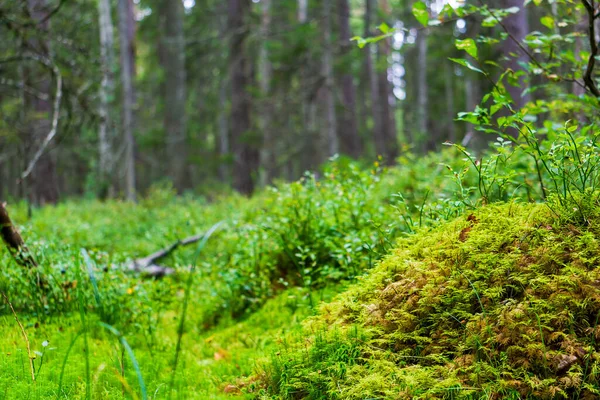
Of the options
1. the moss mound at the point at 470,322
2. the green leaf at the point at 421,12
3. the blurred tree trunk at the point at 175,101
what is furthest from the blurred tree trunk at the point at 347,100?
the moss mound at the point at 470,322

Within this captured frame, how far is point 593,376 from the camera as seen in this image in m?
1.90

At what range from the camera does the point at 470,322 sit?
2.22 m

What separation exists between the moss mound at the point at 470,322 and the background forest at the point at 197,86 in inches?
70.4

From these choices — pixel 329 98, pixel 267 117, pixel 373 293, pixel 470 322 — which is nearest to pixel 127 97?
pixel 267 117

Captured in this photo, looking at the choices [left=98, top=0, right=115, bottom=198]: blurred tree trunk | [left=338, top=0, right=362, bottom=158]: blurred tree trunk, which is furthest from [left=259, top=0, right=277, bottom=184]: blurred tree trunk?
[left=98, top=0, right=115, bottom=198]: blurred tree trunk

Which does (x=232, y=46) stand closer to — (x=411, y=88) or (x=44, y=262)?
(x=44, y=262)

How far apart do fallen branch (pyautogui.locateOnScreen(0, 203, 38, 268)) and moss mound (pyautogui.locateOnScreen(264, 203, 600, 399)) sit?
6.72 feet

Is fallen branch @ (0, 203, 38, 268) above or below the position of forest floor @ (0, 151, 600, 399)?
above

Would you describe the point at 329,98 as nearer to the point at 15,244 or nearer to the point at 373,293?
the point at 15,244

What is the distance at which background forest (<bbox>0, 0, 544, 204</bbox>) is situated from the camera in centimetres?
852

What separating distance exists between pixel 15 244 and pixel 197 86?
82.5 ft

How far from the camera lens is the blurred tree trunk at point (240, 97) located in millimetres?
14602

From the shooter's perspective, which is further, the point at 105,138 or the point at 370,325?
the point at 105,138

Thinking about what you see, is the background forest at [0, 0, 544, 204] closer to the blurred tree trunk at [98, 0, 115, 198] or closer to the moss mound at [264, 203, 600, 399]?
the blurred tree trunk at [98, 0, 115, 198]
